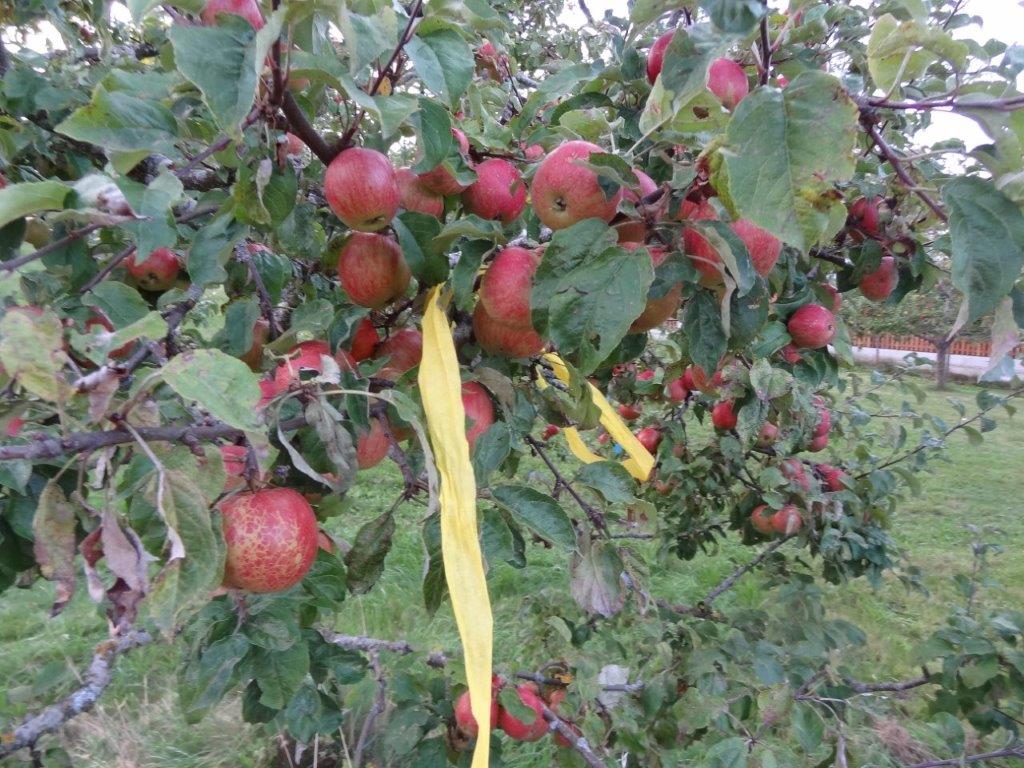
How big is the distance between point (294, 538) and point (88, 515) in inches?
8.4

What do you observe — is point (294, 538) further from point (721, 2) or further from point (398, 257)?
point (721, 2)

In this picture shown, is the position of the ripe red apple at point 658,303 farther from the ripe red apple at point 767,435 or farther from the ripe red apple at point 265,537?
the ripe red apple at point 767,435

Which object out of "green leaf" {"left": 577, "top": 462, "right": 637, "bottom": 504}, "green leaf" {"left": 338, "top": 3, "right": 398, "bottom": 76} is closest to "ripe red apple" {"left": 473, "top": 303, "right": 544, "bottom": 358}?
"green leaf" {"left": 577, "top": 462, "right": 637, "bottom": 504}

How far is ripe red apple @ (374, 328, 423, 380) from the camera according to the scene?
1.09 metres

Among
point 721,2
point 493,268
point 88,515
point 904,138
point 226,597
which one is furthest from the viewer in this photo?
point 904,138

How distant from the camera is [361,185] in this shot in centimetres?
88

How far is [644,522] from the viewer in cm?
160

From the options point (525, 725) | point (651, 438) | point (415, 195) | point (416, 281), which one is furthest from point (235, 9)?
point (651, 438)

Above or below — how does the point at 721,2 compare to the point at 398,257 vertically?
above

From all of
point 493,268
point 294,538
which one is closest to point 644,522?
point 493,268

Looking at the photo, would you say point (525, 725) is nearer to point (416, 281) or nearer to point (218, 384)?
point (416, 281)

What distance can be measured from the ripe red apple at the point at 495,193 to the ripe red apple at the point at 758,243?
1.02 feet

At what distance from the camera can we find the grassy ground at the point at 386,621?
2.43 meters

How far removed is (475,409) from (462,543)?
26 centimetres
